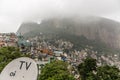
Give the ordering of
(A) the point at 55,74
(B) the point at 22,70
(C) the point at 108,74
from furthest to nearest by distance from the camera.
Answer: (C) the point at 108,74, (A) the point at 55,74, (B) the point at 22,70

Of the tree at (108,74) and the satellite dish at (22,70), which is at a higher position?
the satellite dish at (22,70)

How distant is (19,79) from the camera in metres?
18.8

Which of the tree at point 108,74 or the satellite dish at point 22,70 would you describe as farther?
the tree at point 108,74

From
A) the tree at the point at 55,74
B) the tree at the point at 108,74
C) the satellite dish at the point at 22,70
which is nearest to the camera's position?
the satellite dish at the point at 22,70

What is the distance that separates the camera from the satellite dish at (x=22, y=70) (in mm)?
18688

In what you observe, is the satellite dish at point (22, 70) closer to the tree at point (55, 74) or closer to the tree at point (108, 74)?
the tree at point (55, 74)

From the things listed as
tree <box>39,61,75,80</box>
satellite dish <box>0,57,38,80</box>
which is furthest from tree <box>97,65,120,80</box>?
satellite dish <box>0,57,38,80</box>

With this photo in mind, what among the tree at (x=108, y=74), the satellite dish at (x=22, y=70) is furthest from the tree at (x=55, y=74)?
the satellite dish at (x=22, y=70)

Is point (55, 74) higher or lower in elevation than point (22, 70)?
lower

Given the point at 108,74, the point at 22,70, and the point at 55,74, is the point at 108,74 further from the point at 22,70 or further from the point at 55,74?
the point at 22,70

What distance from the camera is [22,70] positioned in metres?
18.9

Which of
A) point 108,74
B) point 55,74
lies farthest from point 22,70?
point 108,74

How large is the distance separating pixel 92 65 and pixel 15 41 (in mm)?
56943

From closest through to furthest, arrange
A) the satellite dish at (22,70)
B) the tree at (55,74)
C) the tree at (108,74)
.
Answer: the satellite dish at (22,70), the tree at (55,74), the tree at (108,74)
